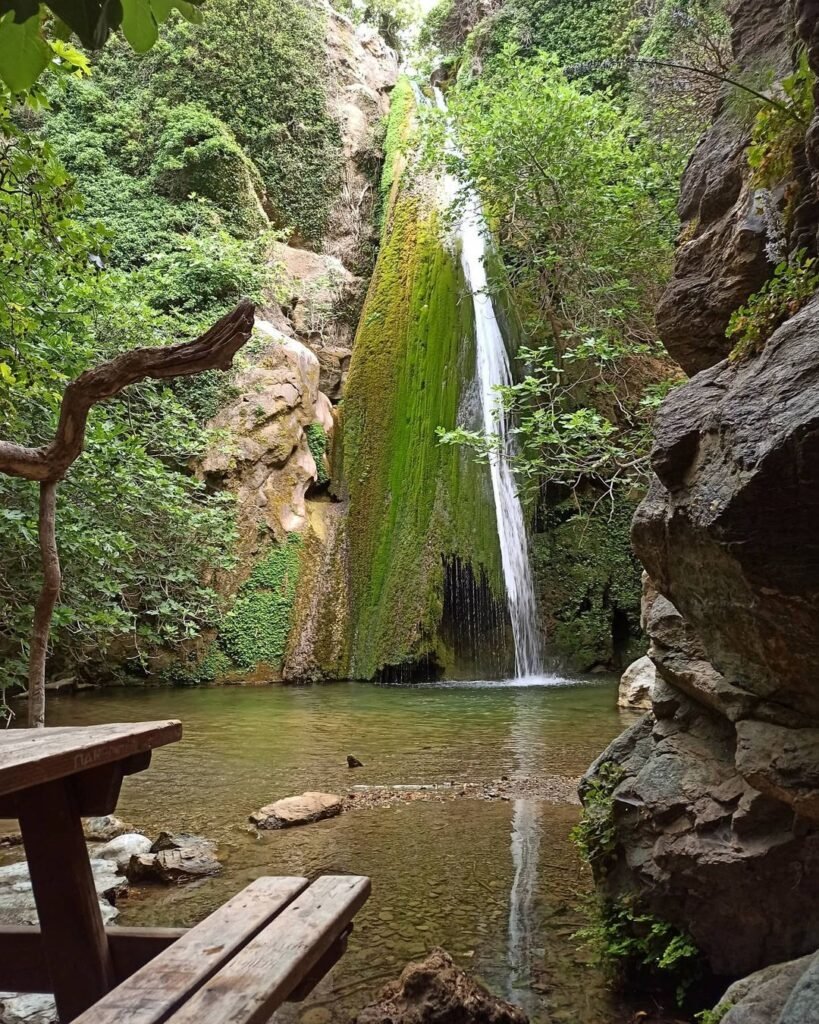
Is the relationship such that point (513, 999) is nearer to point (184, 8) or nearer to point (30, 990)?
point (30, 990)

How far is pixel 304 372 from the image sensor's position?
1478 centimetres

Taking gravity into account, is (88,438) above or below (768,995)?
above

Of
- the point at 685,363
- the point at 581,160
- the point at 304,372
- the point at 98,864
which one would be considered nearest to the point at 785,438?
the point at 685,363

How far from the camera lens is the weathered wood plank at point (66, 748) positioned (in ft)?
5.23

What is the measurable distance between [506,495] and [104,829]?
949cm

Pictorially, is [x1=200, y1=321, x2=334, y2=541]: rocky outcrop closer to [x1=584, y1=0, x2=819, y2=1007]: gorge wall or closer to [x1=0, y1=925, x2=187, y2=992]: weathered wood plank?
[x1=584, y1=0, x2=819, y2=1007]: gorge wall

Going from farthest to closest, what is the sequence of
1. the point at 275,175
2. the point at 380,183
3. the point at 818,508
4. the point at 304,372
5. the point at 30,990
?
the point at 380,183, the point at 275,175, the point at 304,372, the point at 30,990, the point at 818,508

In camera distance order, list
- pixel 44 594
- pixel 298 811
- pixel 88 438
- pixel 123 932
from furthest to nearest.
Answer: pixel 88 438
pixel 298 811
pixel 44 594
pixel 123 932

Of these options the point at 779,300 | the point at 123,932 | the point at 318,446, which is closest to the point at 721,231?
the point at 779,300

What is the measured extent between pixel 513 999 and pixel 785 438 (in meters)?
2.00

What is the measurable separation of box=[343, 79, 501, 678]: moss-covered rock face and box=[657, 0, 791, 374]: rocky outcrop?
8.81 m

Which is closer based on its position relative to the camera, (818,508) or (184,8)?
(184,8)

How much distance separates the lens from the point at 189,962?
164 centimetres

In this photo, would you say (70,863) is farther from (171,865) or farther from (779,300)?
(779,300)
